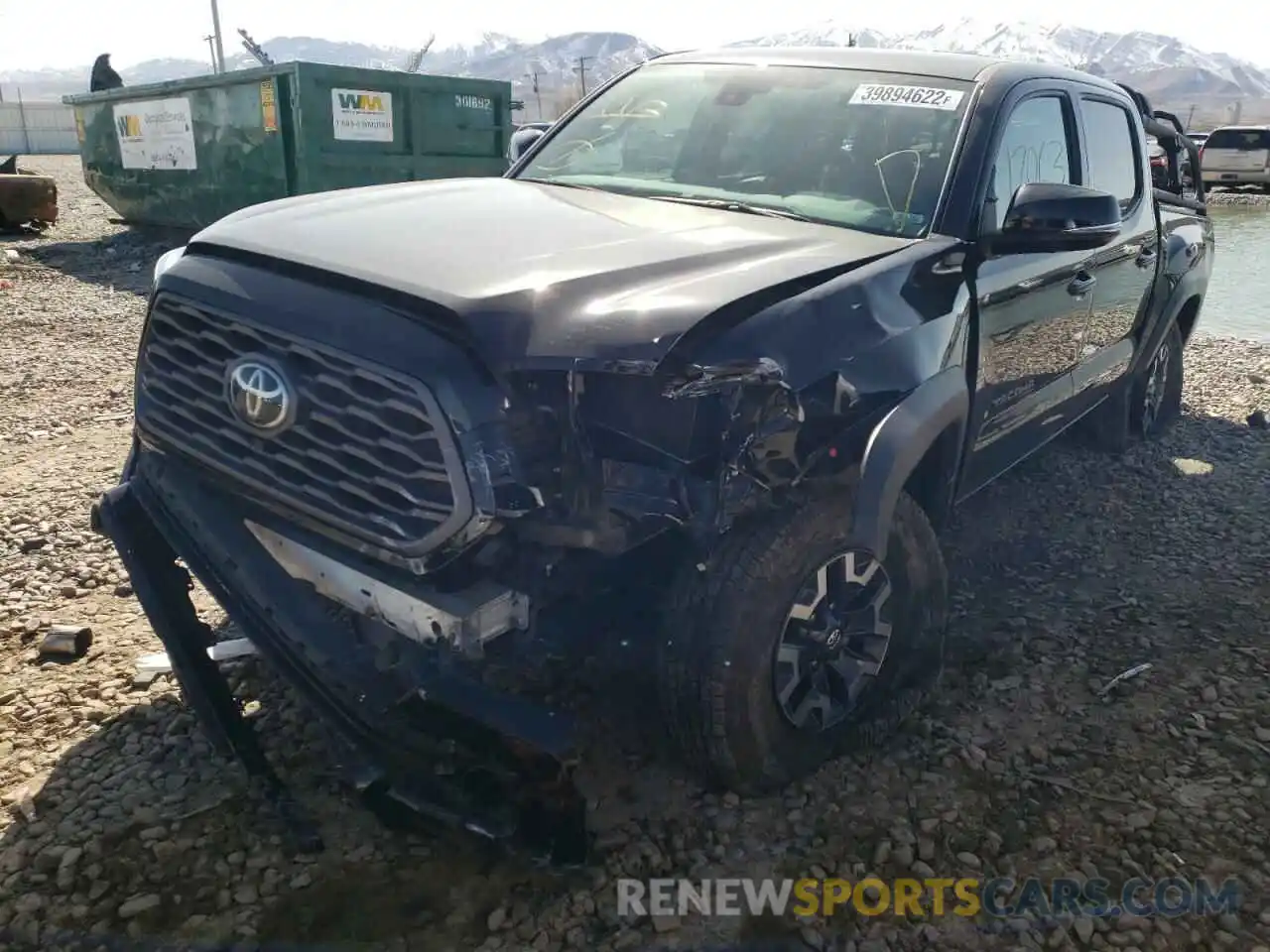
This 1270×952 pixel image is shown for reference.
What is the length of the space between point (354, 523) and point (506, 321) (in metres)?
0.54

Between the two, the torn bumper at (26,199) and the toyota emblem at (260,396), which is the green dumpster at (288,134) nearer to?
the torn bumper at (26,199)

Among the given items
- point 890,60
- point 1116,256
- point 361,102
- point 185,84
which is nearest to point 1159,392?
point 1116,256

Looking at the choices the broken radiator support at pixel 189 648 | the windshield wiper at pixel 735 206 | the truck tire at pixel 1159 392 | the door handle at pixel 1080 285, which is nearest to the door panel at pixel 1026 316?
the door handle at pixel 1080 285

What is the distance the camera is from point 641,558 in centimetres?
239

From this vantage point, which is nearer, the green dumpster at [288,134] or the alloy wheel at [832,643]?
the alloy wheel at [832,643]

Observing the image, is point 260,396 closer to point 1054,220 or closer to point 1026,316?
point 1054,220

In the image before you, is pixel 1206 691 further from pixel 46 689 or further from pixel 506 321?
pixel 46 689

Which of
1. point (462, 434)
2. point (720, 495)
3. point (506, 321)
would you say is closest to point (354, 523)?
point (462, 434)

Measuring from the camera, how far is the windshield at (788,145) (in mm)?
3199

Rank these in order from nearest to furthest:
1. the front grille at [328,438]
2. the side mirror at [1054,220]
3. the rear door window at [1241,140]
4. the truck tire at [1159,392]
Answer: the front grille at [328,438] → the side mirror at [1054,220] → the truck tire at [1159,392] → the rear door window at [1241,140]

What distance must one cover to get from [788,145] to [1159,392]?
3611mm

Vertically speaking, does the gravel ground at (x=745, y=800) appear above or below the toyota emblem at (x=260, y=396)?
below

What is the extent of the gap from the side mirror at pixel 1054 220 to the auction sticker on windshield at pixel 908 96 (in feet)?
1.39

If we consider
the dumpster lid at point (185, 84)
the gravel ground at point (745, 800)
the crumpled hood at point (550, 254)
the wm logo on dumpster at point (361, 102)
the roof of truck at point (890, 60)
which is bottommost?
the gravel ground at point (745, 800)
